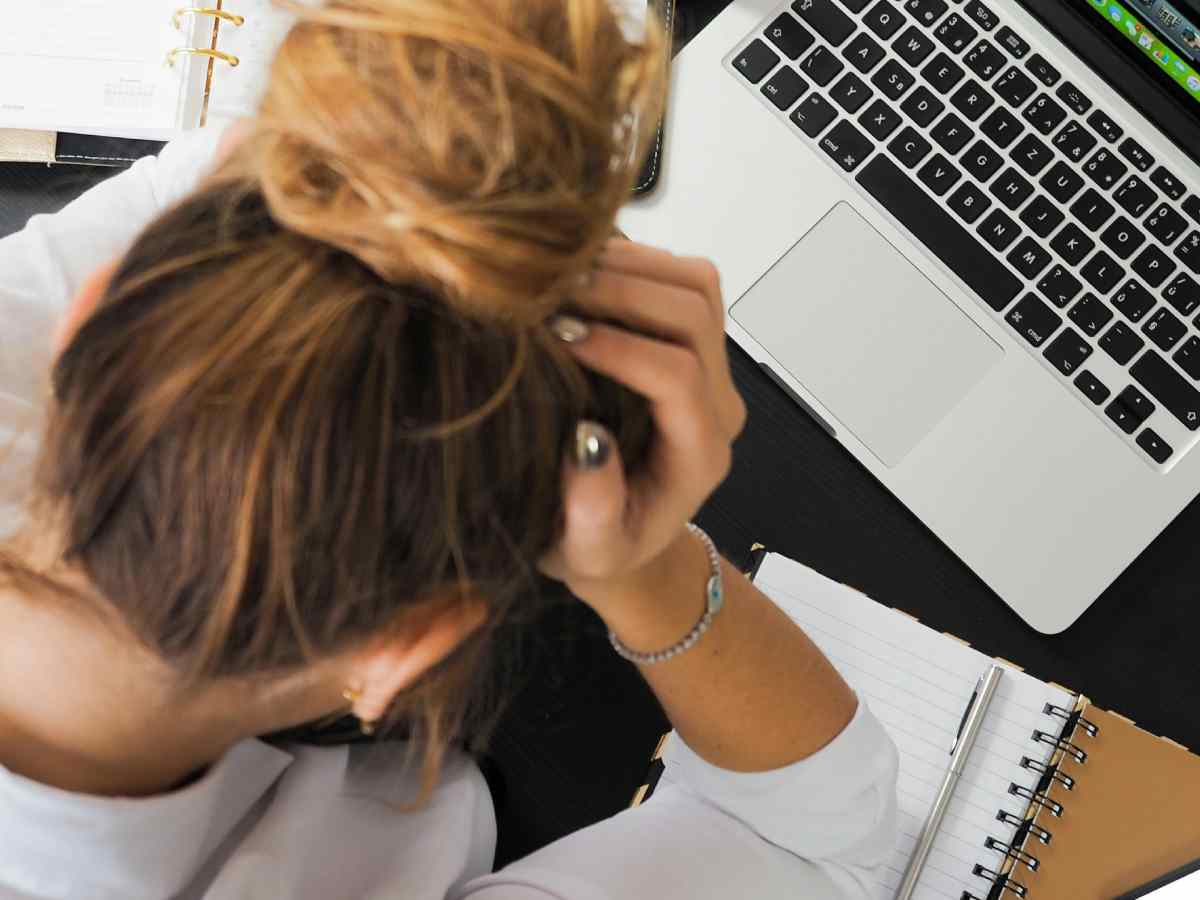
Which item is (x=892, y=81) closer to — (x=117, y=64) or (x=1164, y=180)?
(x=1164, y=180)

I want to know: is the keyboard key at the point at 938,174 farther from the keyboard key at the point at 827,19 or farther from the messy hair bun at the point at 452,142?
the messy hair bun at the point at 452,142

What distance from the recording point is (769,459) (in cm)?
71

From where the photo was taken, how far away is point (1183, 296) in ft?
2.26

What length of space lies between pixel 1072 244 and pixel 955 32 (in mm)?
168

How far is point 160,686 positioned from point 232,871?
0.14m

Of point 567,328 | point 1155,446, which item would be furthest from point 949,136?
point 567,328

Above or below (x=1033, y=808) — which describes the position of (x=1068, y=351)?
above

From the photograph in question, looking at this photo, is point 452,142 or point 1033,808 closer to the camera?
point 452,142

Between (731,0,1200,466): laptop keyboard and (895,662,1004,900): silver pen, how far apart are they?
0.23 metres

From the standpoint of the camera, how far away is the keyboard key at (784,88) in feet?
2.29

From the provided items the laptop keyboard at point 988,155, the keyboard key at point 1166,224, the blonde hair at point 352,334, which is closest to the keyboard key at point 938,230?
the laptop keyboard at point 988,155

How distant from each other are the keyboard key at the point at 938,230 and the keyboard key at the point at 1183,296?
101 mm

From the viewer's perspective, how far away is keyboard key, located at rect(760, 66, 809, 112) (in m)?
0.70

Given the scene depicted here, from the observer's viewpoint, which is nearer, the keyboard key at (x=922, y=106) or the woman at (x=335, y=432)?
the woman at (x=335, y=432)
